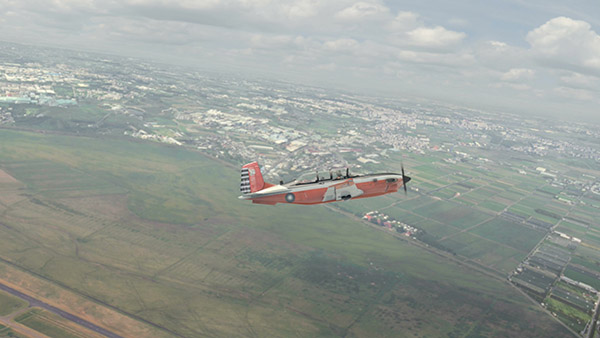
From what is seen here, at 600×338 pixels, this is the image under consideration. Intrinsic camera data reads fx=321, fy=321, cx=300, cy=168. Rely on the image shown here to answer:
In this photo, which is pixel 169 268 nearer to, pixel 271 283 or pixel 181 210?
pixel 271 283

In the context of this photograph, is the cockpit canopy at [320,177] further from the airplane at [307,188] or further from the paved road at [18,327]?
the paved road at [18,327]

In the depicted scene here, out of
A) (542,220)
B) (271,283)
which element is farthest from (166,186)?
(542,220)

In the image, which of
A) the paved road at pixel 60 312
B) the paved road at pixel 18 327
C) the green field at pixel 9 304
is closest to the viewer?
the paved road at pixel 18 327

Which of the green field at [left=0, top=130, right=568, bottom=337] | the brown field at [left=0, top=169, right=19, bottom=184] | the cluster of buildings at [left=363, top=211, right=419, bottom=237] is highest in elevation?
the brown field at [left=0, top=169, right=19, bottom=184]

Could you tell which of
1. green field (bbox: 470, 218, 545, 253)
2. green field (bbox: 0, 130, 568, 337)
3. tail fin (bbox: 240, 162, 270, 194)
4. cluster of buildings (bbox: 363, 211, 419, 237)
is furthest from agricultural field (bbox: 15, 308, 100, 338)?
green field (bbox: 470, 218, 545, 253)

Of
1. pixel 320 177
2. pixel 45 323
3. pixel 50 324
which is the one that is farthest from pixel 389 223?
pixel 45 323

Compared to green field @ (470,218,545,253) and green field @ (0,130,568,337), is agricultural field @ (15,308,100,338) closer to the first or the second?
green field @ (0,130,568,337)

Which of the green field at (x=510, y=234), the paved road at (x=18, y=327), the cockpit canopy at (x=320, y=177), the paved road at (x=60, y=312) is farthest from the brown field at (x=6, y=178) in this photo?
the green field at (x=510, y=234)
